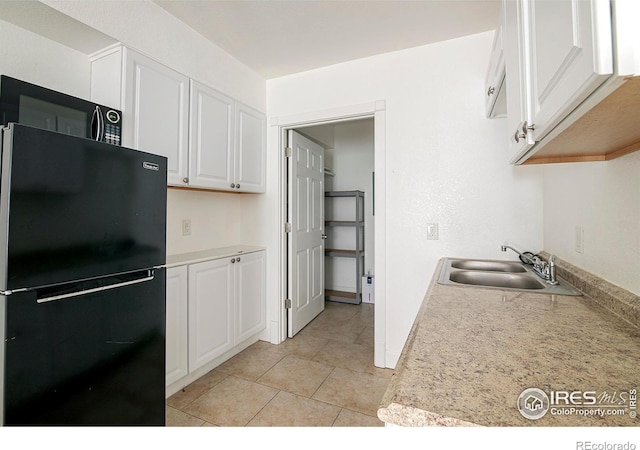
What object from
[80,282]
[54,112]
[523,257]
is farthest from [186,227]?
[523,257]

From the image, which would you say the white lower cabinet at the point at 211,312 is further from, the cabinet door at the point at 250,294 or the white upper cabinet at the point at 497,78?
the white upper cabinet at the point at 497,78

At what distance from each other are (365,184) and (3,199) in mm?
3824

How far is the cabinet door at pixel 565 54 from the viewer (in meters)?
0.46

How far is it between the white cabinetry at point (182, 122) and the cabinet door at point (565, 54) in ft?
6.09

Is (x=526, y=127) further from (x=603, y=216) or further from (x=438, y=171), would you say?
(x=438, y=171)

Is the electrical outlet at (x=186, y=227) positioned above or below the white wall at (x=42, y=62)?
below

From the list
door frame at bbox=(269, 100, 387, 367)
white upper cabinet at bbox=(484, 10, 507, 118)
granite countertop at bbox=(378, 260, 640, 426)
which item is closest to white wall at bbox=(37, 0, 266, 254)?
door frame at bbox=(269, 100, 387, 367)

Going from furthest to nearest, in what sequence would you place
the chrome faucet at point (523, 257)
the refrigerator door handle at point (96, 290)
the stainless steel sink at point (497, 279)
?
the chrome faucet at point (523, 257)
the stainless steel sink at point (497, 279)
the refrigerator door handle at point (96, 290)

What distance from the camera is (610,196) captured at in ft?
3.47

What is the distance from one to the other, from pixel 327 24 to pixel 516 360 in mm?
2170

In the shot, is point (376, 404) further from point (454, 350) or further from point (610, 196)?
point (610, 196)

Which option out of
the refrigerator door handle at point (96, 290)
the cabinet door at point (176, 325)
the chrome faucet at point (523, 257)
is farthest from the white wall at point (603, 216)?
the cabinet door at point (176, 325)

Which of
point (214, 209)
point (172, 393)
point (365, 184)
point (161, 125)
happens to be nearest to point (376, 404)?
point (172, 393)

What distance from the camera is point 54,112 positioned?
4.42ft
